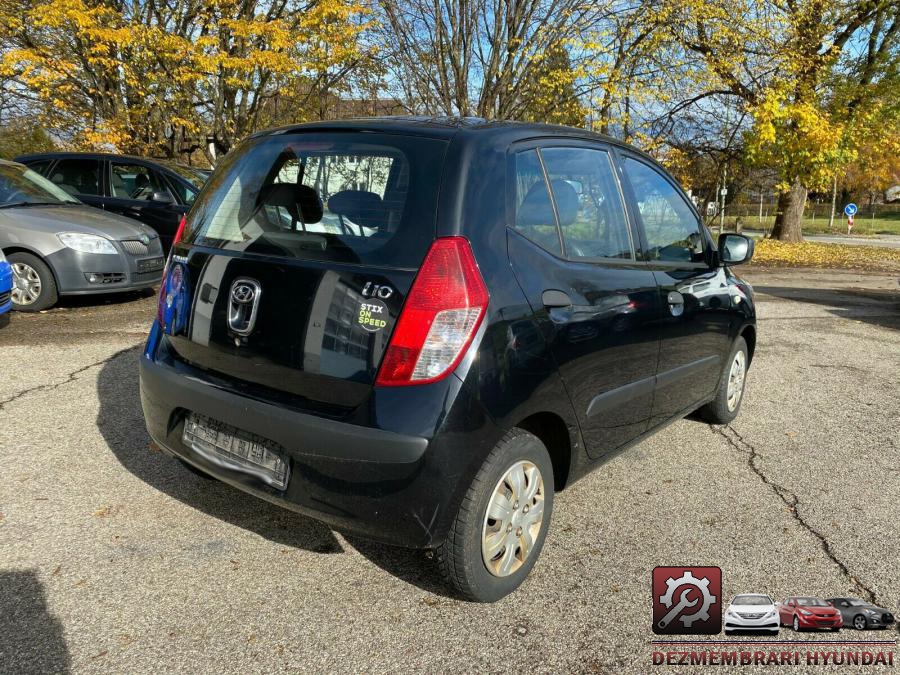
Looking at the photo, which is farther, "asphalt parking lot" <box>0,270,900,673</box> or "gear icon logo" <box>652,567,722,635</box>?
"gear icon logo" <box>652,567,722,635</box>

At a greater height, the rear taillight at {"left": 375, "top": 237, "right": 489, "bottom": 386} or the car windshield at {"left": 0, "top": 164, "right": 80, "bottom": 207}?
the car windshield at {"left": 0, "top": 164, "right": 80, "bottom": 207}

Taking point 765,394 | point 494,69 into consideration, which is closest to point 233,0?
point 494,69

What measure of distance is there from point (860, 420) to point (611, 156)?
2980 millimetres

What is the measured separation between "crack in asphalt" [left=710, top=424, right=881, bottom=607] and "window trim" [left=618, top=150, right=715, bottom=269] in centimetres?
118

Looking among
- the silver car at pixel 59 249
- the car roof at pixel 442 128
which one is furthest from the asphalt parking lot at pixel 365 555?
the silver car at pixel 59 249

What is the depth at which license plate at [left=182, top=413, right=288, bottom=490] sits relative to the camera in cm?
244

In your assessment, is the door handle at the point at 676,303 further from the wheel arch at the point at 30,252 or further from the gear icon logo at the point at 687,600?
the wheel arch at the point at 30,252

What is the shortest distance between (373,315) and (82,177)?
974 cm

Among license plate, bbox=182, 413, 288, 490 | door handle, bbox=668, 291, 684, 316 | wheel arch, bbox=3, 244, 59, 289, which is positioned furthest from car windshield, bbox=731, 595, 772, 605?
wheel arch, bbox=3, 244, 59, 289

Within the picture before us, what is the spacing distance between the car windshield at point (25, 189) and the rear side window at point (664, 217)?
23.8ft

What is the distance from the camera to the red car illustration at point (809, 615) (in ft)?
8.42

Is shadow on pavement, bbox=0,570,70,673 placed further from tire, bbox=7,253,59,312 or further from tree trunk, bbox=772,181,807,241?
tree trunk, bbox=772,181,807,241

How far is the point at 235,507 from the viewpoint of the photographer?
321cm

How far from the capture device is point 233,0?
15.3 m
